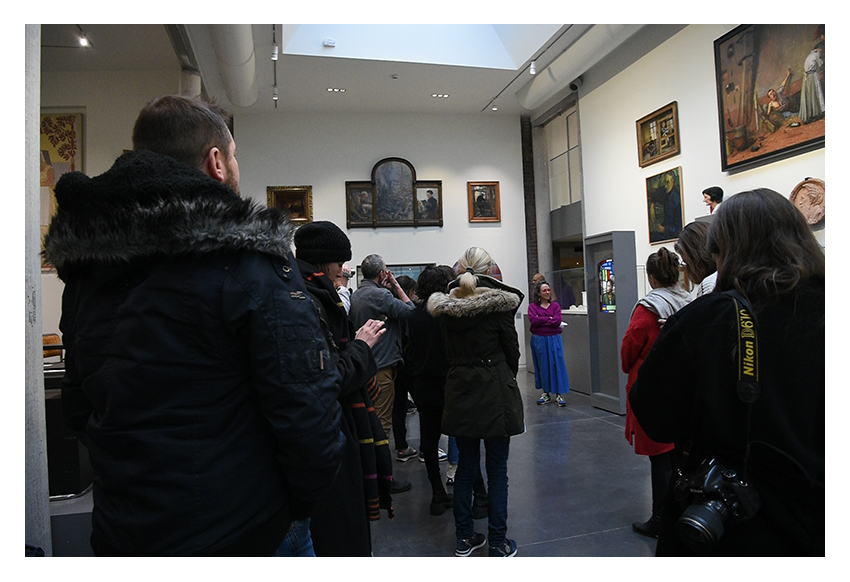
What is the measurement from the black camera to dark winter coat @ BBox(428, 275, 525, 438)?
1.69 m

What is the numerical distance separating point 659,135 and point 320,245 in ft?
28.2

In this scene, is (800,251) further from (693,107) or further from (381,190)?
(381,190)

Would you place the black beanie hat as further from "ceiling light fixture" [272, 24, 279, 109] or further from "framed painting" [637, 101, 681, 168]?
"framed painting" [637, 101, 681, 168]

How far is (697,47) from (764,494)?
8612 mm

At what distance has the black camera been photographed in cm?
146

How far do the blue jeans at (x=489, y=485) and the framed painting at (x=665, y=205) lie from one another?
678 cm

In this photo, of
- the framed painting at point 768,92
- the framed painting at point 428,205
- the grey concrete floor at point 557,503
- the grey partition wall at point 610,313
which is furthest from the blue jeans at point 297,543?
the framed painting at point 428,205

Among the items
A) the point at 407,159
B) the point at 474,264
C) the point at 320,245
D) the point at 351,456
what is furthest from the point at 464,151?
the point at 351,456

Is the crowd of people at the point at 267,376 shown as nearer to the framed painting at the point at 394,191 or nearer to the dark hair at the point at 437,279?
the dark hair at the point at 437,279

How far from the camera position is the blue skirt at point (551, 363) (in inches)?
320

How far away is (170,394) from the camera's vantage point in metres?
1.18

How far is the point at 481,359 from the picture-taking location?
3.27 m

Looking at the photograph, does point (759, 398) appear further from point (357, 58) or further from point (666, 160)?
point (357, 58)

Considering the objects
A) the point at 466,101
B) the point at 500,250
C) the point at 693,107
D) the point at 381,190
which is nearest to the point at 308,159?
the point at 381,190
